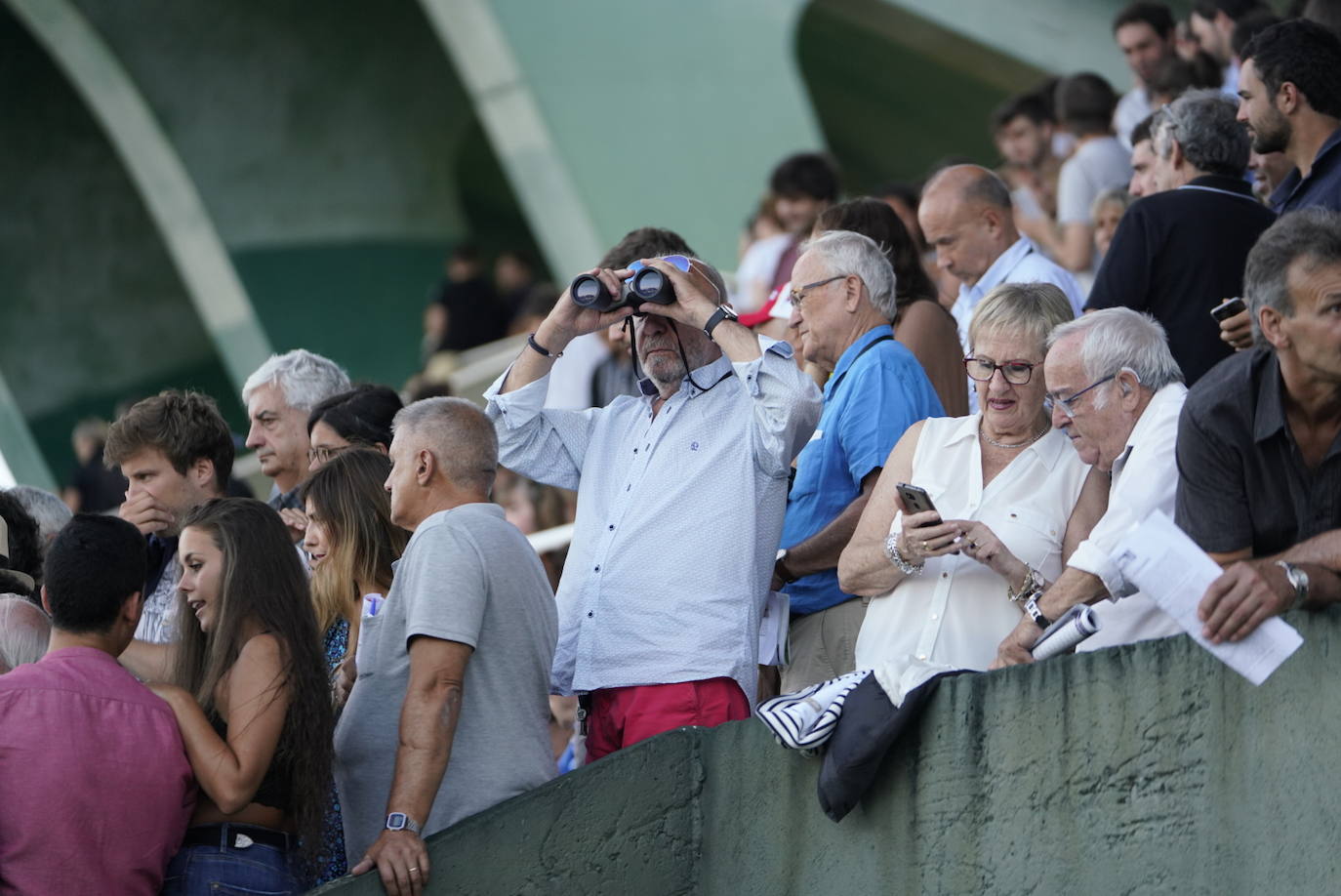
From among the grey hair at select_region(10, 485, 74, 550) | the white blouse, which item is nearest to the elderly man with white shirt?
the white blouse

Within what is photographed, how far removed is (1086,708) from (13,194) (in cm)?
1605

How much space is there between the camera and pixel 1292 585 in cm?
353

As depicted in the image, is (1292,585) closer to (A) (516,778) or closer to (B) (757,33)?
(A) (516,778)

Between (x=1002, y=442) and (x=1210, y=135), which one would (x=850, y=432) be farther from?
(x=1210, y=135)

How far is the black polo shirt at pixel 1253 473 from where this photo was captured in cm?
376

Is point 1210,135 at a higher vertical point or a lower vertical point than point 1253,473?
higher

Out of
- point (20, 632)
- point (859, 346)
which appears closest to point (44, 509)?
point (20, 632)

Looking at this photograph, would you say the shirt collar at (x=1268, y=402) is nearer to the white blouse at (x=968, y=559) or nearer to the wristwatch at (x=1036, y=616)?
the wristwatch at (x=1036, y=616)

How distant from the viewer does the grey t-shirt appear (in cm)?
434

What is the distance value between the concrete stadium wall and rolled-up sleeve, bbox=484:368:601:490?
94 centimetres

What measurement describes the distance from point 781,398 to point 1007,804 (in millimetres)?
1186

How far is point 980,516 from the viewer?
178 inches

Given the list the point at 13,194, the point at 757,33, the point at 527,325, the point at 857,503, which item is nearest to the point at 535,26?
the point at 757,33

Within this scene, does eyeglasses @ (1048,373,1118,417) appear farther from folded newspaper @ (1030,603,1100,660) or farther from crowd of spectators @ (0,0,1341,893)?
folded newspaper @ (1030,603,1100,660)
